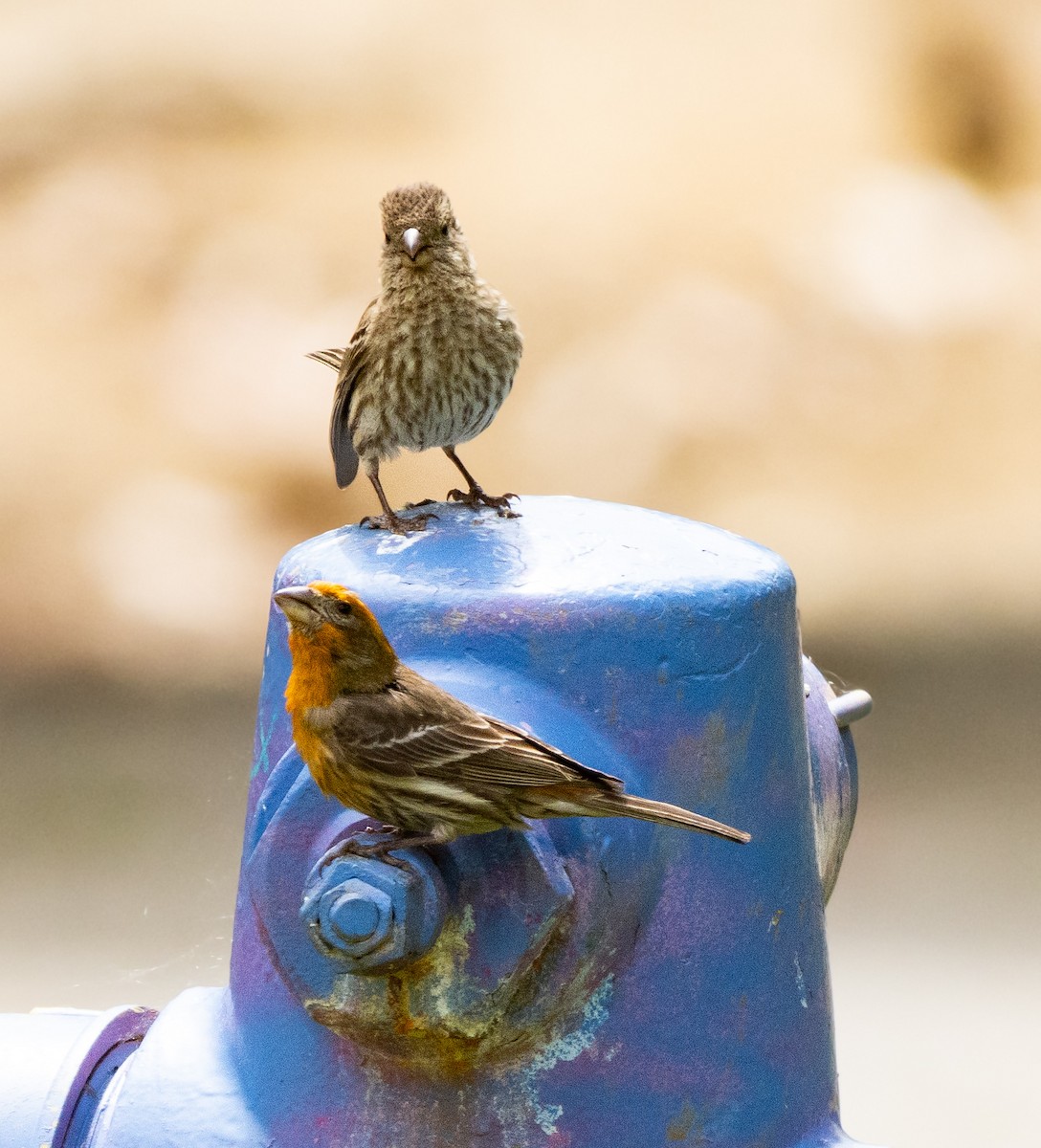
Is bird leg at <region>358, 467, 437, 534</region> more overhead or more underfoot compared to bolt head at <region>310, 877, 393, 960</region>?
more overhead

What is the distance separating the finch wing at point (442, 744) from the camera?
69.9 inches

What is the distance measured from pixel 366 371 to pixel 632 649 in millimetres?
944

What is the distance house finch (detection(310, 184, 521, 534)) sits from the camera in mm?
2703

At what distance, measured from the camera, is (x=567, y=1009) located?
1989 millimetres

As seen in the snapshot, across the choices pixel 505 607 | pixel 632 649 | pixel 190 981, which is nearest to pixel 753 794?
pixel 632 649

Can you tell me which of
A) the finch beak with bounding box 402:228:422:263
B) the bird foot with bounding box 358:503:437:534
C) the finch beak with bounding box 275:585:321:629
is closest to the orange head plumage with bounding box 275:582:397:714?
the finch beak with bounding box 275:585:321:629

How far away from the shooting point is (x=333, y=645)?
184 cm

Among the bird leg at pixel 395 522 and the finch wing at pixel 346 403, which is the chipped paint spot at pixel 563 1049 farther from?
the finch wing at pixel 346 403

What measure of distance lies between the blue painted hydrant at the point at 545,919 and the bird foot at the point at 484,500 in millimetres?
82

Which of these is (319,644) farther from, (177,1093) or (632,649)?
(177,1093)

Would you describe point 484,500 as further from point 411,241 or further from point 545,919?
point 545,919

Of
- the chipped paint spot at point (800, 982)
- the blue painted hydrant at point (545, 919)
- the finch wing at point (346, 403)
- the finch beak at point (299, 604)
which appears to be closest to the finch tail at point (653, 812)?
the blue painted hydrant at point (545, 919)

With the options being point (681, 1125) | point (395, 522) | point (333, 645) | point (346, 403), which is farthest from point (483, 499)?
point (681, 1125)

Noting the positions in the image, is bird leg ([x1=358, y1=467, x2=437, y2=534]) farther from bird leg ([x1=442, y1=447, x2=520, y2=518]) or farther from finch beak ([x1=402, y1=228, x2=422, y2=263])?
finch beak ([x1=402, y1=228, x2=422, y2=263])
